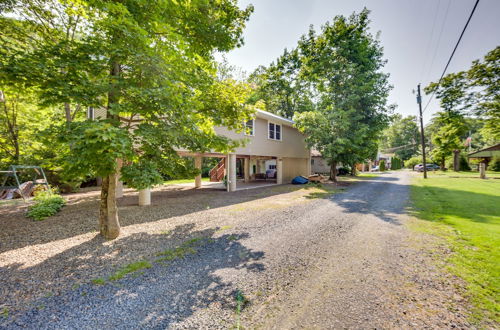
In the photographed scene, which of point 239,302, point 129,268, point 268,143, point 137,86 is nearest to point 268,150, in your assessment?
point 268,143

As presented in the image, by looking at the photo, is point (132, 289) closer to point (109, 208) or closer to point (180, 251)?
point (180, 251)

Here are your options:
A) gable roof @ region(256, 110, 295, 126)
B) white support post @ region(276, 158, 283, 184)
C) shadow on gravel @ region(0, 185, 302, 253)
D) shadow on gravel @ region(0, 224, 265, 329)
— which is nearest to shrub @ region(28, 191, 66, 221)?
shadow on gravel @ region(0, 185, 302, 253)

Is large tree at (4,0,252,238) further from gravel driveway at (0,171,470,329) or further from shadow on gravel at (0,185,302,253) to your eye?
gravel driveway at (0,171,470,329)

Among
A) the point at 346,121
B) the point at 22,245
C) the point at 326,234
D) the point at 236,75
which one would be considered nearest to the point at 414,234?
the point at 326,234

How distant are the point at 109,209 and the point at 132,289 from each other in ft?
9.09

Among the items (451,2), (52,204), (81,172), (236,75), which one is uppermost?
(236,75)

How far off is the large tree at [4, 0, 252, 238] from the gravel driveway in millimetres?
1734

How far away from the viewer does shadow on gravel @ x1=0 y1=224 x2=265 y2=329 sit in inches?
97.4

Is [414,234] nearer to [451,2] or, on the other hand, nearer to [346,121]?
[451,2]

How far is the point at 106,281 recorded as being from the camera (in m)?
3.30

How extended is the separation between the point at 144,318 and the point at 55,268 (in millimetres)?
2547

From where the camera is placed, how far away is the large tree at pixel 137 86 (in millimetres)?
3504

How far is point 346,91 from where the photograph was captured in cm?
1702

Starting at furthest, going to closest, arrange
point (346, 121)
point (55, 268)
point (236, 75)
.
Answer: point (236, 75) < point (346, 121) < point (55, 268)
